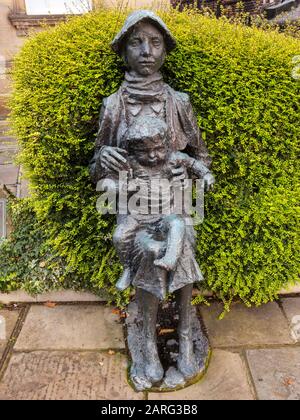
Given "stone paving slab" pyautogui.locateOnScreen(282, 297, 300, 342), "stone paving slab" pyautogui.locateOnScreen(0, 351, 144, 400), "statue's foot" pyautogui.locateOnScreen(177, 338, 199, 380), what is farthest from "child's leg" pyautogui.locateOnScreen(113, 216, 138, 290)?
"stone paving slab" pyautogui.locateOnScreen(282, 297, 300, 342)

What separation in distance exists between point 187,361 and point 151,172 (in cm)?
128

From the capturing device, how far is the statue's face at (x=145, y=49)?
2.58 metres

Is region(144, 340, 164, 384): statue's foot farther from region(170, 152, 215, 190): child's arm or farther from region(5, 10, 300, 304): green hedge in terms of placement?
region(170, 152, 215, 190): child's arm

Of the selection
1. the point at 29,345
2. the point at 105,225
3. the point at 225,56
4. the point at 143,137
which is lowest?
the point at 29,345

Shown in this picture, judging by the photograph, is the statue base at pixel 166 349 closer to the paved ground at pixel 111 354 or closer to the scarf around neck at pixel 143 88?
the paved ground at pixel 111 354

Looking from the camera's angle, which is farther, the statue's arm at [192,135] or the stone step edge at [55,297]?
the stone step edge at [55,297]

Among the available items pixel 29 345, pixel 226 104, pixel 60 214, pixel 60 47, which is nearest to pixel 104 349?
pixel 29 345

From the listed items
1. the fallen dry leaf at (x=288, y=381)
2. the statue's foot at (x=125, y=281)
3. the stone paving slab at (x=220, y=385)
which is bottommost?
the stone paving slab at (x=220, y=385)

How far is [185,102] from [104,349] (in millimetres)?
1879

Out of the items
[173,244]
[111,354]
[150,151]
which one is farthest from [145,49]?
[111,354]

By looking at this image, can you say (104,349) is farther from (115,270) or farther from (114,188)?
(114,188)

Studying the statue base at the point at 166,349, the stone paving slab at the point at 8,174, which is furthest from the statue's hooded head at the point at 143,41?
the stone paving slab at the point at 8,174
